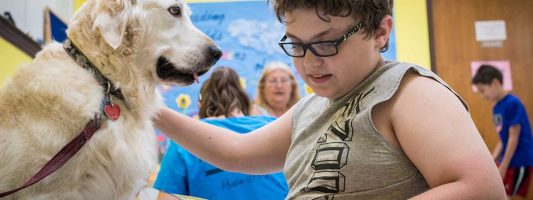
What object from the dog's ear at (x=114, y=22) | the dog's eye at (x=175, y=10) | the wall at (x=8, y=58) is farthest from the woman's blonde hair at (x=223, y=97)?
the dog's ear at (x=114, y=22)

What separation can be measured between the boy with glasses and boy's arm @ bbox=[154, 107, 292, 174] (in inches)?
8.2

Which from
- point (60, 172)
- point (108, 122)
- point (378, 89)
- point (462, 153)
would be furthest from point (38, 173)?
point (462, 153)

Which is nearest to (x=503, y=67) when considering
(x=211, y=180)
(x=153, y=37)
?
(x=211, y=180)

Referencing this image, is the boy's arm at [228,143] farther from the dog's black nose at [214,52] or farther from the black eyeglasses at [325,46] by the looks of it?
the black eyeglasses at [325,46]

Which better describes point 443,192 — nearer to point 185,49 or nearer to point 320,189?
point 320,189

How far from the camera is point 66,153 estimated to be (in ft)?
3.59

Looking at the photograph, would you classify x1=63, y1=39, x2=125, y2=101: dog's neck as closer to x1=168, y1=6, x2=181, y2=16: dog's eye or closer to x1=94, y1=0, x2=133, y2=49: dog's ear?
x1=94, y1=0, x2=133, y2=49: dog's ear

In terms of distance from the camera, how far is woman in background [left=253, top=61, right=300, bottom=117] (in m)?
3.14

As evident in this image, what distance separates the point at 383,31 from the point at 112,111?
67 cm

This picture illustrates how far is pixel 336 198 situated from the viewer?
3.10 ft

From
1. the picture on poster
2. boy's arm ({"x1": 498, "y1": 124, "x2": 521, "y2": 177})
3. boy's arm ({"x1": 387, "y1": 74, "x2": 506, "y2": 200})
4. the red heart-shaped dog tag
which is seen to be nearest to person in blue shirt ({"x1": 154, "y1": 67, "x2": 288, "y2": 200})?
the red heart-shaped dog tag

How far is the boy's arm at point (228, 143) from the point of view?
133 cm

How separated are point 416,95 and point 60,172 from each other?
769mm

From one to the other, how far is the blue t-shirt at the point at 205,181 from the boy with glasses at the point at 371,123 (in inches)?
33.8
